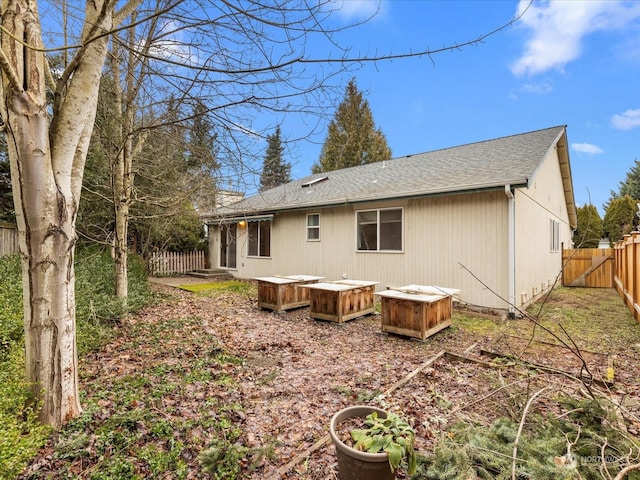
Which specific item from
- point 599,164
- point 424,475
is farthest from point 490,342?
point 424,475

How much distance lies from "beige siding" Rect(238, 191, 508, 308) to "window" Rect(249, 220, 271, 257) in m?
1.82

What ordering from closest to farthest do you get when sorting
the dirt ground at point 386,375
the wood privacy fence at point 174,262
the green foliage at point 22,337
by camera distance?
the green foliage at point 22,337, the dirt ground at point 386,375, the wood privacy fence at point 174,262

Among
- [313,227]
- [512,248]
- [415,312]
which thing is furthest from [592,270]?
[415,312]

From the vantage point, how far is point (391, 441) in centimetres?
198

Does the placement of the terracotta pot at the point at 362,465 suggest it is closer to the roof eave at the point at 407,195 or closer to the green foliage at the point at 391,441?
the green foliage at the point at 391,441

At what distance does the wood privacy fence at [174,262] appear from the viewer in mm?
13648

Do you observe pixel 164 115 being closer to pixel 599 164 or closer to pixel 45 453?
pixel 45 453

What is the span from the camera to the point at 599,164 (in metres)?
3.93

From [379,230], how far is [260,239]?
5.84m

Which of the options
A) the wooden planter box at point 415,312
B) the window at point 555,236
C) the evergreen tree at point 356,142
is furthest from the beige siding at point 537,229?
the evergreen tree at point 356,142

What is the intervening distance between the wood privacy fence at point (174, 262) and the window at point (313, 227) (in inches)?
277

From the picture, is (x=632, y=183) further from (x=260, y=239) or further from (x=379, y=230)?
(x=260, y=239)

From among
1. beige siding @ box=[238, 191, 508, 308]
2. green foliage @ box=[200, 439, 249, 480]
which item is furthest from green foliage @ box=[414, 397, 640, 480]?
beige siding @ box=[238, 191, 508, 308]

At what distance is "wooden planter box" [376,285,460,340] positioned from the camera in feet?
17.8
